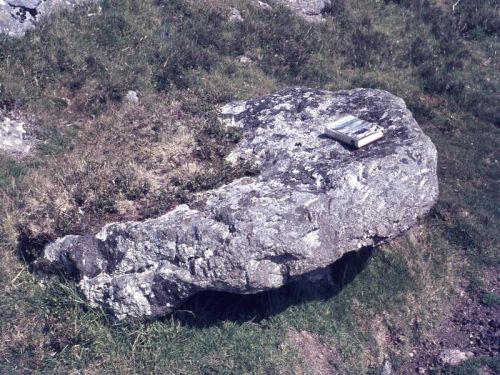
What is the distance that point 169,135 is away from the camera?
8.12m

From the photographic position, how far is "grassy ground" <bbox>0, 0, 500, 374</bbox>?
6609mm

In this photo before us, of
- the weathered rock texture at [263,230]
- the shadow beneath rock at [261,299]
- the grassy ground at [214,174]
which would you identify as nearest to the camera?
the weathered rock texture at [263,230]

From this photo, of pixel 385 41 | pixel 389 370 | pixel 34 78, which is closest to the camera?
pixel 389 370

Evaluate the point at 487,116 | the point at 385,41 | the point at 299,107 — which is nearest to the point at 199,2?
the point at 385,41

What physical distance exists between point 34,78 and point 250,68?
12.4 feet

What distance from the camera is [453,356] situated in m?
7.25

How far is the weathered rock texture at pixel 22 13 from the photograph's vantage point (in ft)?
33.9

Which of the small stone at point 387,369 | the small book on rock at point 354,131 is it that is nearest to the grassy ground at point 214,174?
the small stone at point 387,369

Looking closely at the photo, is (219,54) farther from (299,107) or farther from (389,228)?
(389,228)

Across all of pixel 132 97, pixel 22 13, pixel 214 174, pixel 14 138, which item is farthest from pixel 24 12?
pixel 214 174

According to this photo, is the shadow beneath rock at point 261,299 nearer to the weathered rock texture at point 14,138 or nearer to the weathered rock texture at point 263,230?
the weathered rock texture at point 263,230

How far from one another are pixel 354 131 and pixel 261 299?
7.52 feet

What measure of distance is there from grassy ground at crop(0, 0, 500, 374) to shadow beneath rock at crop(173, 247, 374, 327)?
23 millimetres

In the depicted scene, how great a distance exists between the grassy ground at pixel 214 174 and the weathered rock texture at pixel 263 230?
0.29 m
